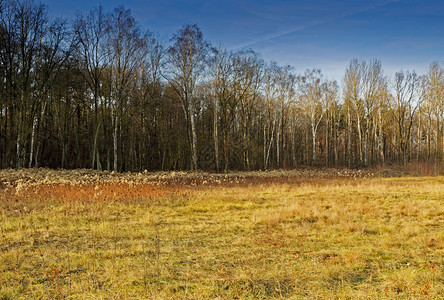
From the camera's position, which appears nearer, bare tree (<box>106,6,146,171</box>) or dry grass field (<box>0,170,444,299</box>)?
dry grass field (<box>0,170,444,299</box>)

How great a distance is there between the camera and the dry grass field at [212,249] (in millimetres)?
3971

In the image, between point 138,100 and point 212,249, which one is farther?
point 138,100

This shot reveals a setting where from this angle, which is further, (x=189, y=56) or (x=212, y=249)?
(x=189, y=56)

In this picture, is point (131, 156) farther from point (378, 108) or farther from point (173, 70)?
point (378, 108)

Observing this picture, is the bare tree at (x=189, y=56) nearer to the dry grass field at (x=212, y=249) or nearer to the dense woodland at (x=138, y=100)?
the dense woodland at (x=138, y=100)

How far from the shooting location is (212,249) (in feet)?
19.1

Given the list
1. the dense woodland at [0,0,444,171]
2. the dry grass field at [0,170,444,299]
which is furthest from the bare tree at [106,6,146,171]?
the dry grass field at [0,170,444,299]

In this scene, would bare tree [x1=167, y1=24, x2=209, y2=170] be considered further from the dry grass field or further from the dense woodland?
the dry grass field

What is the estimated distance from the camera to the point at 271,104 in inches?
1378

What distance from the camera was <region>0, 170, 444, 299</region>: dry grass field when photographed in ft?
13.0

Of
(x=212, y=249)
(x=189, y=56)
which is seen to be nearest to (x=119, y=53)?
(x=189, y=56)

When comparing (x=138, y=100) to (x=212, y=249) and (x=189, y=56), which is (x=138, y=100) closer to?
(x=189, y=56)

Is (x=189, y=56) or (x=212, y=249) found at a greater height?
(x=189, y=56)

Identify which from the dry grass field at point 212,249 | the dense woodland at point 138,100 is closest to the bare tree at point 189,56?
the dense woodland at point 138,100
